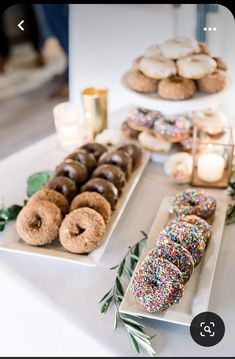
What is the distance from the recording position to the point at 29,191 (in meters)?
0.77

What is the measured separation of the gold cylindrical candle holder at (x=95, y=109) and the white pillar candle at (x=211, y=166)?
0.88ft

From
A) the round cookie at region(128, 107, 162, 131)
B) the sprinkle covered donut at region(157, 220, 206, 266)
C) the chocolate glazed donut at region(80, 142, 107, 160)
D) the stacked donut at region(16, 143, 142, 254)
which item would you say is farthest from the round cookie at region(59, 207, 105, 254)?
the round cookie at region(128, 107, 162, 131)

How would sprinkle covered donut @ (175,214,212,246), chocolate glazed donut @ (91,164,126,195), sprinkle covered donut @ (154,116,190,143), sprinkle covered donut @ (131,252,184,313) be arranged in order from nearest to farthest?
sprinkle covered donut @ (131,252,184,313)
sprinkle covered donut @ (175,214,212,246)
chocolate glazed donut @ (91,164,126,195)
sprinkle covered donut @ (154,116,190,143)

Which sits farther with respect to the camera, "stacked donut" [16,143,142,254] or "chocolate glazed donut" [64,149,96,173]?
"chocolate glazed donut" [64,149,96,173]

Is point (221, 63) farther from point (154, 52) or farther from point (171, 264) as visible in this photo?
point (171, 264)

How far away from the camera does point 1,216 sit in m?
0.70

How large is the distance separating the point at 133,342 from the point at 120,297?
71mm

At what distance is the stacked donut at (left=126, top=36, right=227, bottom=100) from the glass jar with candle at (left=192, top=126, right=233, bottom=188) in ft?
0.26

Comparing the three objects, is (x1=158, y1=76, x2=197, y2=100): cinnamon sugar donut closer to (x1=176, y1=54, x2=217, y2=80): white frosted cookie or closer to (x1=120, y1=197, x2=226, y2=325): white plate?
(x1=176, y1=54, x2=217, y2=80): white frosted cookie

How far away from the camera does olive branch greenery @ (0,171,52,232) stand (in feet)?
2.31

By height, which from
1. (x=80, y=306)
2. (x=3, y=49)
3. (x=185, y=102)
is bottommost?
(x=80, y=306)

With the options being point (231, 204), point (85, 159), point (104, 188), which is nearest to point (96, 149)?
point (85, 159)

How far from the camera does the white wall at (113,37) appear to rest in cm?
92

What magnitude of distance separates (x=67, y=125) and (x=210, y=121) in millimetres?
301
